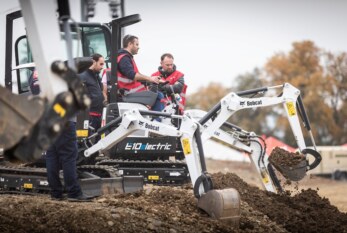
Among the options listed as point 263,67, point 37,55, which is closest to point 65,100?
point 37,55

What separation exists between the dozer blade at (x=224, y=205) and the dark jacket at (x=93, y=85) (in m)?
3.89

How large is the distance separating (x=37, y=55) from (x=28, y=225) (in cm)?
249

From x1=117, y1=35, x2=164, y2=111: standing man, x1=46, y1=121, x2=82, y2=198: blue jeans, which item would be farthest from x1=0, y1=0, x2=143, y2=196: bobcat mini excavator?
x1=117, y1=35, x2=164, y2=111: standing man

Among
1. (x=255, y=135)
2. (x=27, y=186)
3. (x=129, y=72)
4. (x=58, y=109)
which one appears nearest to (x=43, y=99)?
(x=58, y=109)

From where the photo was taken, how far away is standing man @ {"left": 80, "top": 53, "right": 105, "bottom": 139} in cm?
1225

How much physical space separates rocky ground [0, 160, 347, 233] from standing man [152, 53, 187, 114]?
2227mm

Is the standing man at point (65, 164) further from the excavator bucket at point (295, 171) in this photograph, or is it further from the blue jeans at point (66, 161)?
the excavator bucket at point (295, 171)

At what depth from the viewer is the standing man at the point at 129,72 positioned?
12.9m

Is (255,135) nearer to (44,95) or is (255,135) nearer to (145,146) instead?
(145,146)

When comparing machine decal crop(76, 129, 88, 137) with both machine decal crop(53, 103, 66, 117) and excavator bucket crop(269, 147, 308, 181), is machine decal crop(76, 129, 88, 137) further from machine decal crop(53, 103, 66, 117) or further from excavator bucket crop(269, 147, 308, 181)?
machine decal crop(53, 103, 66, 117)

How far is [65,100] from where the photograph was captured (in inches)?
233

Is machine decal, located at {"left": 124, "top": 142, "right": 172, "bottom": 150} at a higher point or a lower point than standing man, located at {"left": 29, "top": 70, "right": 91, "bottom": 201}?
lower

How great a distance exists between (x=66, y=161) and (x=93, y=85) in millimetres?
2583

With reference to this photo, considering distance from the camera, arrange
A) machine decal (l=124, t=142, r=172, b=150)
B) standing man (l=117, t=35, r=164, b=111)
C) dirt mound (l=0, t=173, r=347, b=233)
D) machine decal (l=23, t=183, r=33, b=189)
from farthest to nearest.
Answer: machine decal (l=124, t=142, r=172, b=150) → standing man (l=117, t=35, r=164, b=111) → machine decal (l=23, t=183, r=33, b=189) → dirt mound (l=0, t=173, r=347, b=233)
